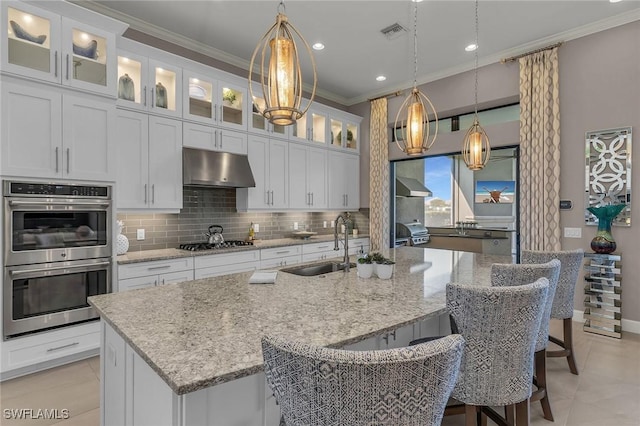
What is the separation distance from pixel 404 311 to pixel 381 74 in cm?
438

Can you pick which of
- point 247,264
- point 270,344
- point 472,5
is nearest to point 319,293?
point 270,344

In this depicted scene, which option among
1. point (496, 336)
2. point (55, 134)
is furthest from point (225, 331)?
point (55, 134)

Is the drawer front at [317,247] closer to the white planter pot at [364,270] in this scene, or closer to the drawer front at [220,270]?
the drawer front at [220,270]

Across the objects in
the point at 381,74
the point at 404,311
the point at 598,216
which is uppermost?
the point at 381,74

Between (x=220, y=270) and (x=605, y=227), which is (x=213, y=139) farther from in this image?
(x=605, y=227)

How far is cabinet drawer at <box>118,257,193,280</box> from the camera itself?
309 centimetres

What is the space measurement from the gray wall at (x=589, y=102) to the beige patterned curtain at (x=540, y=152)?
10 centimetres

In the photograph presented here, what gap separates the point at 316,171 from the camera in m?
5.24

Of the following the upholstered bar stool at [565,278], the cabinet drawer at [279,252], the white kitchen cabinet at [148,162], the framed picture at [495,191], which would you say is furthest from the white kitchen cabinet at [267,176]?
the upholstered bar stool at [565,278]

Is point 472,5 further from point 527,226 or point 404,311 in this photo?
point 404,311

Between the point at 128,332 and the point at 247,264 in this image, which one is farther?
the point at 247,264

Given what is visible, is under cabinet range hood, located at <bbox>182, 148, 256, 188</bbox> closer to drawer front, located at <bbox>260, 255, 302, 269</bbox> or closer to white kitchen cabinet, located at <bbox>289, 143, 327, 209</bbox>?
white kitchen cabinet, located at <bbox>289, 143, 327, 209</bbox>

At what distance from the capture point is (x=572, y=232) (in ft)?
12.6

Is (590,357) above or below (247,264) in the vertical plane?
below
